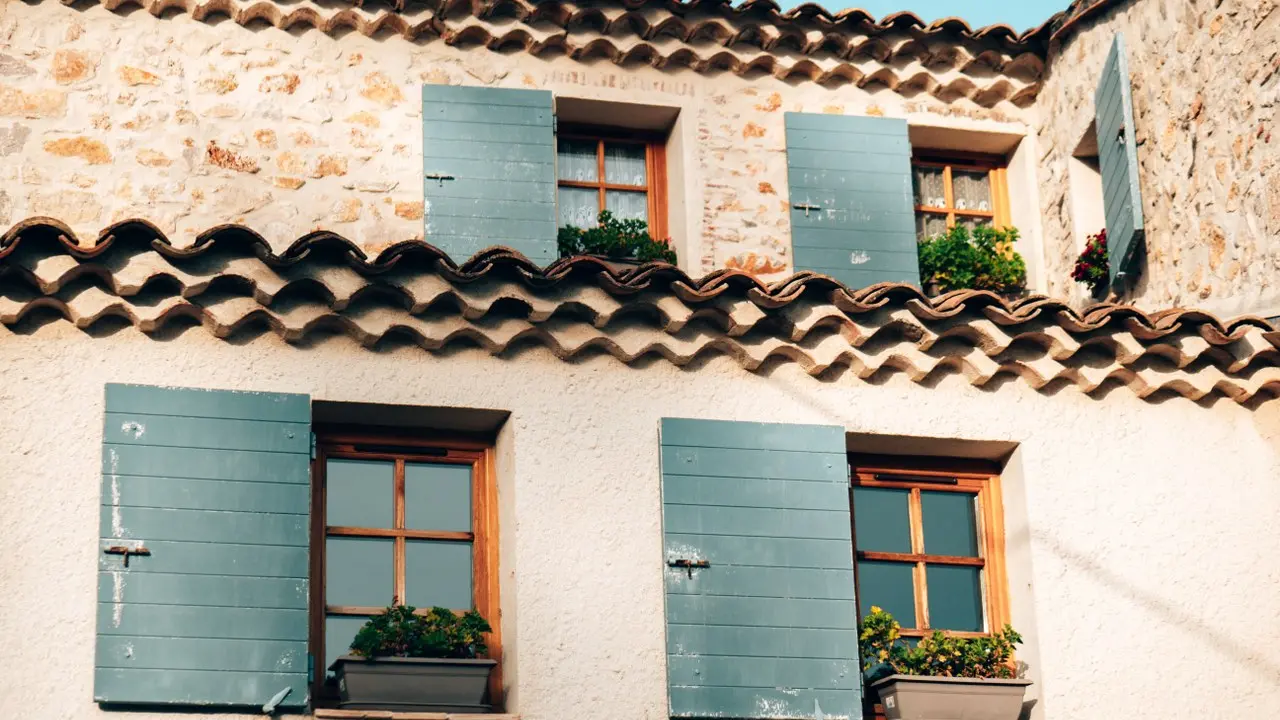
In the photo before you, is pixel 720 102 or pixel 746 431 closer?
pixel 746 431

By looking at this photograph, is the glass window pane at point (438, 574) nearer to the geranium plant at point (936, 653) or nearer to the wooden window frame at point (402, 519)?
the wooden window frame at point (402, 519)

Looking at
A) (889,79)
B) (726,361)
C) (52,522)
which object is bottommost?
(52,522)

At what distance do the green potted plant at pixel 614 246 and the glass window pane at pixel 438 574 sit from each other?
2.14 meters

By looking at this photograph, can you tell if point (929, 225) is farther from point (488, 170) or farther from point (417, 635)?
point (417, 635)

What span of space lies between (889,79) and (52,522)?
17.3 feet

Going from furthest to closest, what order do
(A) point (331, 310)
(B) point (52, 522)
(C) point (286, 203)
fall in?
(C) point (286, 203), (A) point (331, 310), (B) point (52, 522)

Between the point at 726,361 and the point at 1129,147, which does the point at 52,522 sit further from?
the point at 1129,147

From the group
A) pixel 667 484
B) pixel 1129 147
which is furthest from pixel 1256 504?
pixel 667 484

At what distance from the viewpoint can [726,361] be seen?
991 cm

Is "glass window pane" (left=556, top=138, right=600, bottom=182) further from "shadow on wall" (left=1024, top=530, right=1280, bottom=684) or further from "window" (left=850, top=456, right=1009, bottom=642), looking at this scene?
"shadow on wall" (left=1024, top=530, right=1280, bottom=684)

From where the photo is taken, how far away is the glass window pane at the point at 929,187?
39.5 feet

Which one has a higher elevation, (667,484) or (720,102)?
(720,102)

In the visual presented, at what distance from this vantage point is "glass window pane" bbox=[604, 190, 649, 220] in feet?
37.8

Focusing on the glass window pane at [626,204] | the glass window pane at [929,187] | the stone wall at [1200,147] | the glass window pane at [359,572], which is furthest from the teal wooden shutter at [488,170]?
the stone wall at [1200,147]
